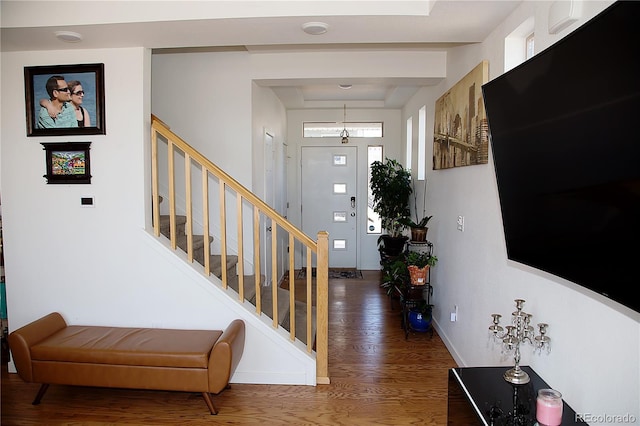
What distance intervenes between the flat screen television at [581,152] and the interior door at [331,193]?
4692 mm

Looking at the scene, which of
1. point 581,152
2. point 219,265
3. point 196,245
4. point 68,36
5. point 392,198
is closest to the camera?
point 581,152

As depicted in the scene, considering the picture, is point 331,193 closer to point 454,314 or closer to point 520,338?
point 454,314

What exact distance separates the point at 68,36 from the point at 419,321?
362cm

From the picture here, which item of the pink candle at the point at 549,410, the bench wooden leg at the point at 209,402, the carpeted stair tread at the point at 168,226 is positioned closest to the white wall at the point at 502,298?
the pink candle at the point at 549,410

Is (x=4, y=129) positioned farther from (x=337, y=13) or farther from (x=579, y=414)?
(x=579, y=414)

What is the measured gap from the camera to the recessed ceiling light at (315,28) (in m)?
2.44

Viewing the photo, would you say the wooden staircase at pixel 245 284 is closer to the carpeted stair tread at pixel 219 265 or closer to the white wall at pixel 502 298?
the carpeted stair tread at pixel 219 265

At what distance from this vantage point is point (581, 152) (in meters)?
1.28

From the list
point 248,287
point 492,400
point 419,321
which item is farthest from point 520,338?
point 248,287

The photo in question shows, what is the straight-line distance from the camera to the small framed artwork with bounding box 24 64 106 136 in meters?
2.88

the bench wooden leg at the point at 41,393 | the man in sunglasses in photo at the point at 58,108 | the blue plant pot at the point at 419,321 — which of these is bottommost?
the bench wooden leg at the point at 41,393

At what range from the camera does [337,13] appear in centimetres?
230

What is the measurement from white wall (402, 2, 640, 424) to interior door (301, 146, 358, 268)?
2186mm

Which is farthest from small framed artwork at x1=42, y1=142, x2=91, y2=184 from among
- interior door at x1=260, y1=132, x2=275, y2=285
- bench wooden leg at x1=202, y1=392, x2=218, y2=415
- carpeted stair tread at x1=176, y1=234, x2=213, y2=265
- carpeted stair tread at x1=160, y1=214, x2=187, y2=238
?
interior door at x1=260, y1=132, x2=275, y2=285
